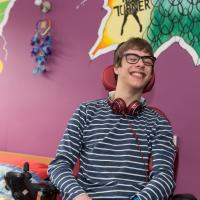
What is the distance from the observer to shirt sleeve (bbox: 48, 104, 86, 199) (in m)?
1.42

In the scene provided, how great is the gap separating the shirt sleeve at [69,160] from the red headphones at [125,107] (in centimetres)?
15

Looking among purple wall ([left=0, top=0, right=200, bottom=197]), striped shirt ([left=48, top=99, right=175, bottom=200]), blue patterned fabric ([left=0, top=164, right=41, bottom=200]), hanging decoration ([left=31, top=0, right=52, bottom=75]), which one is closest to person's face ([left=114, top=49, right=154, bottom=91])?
striped shirt ([left=48, top=99, right=175, bottom=200])

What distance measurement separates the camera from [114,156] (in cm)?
151

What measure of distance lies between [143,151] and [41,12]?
1.43 meters

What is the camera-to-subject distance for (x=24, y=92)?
8.64ft

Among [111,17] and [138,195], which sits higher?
[111,17]

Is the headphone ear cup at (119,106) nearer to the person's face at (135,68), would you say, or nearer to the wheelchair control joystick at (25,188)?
the person's face at (135,68)

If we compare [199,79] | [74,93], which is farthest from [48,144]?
[199,79]

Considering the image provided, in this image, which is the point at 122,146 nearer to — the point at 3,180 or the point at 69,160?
the point at 69,160

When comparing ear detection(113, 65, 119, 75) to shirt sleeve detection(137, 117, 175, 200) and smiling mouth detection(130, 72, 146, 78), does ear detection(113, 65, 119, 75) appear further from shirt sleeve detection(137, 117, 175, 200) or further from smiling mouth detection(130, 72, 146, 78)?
shirt sleeve detection(137, 117, 175, 200)

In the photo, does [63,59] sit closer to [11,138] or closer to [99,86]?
[99,86]

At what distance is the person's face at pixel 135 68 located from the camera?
1576mm

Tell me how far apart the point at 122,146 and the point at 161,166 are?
180 mm

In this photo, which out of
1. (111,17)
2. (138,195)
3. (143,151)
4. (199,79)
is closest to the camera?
(138,195)
